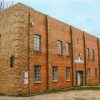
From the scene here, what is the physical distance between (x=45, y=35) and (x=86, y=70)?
39.3 ft

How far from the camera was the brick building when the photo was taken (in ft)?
74.5

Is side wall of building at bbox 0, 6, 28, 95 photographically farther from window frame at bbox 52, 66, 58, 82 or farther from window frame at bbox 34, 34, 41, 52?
window frame at bbox 52, 66, 58, 82

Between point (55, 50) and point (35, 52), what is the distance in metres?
4.15

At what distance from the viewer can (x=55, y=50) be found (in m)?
28.3

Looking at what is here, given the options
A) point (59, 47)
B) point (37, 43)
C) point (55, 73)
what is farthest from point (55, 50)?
point (37, 43)

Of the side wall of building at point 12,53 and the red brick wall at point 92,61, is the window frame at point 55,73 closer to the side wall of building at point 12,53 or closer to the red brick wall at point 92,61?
the side wall of building at point 12,53

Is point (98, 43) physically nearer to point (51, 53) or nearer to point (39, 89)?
point (51, 53)

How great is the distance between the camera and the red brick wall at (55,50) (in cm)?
2731

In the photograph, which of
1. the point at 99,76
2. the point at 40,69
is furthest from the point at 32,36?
the point at 99,76

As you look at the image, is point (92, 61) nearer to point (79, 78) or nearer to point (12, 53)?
point (79, 78)

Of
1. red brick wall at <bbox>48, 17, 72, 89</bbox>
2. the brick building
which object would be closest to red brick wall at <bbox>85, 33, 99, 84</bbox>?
the brick building

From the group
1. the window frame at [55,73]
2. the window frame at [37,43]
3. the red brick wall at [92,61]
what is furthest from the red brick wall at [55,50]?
the red brick wall at [92,61]

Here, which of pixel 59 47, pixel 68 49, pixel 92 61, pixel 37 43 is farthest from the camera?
pixel 92 61

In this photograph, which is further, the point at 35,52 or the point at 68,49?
the point at 68,49
